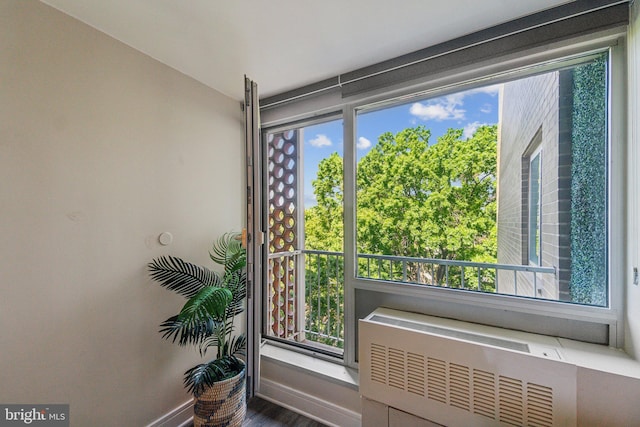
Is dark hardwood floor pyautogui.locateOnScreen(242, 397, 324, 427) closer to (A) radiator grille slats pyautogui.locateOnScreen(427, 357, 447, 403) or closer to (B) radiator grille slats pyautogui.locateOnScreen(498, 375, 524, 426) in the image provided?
(A) radiator grille slats pyautogui.locateOnScreen(427, 357, 447, 403)

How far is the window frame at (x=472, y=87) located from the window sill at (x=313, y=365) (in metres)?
0.08

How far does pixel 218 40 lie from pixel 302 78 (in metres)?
0.61

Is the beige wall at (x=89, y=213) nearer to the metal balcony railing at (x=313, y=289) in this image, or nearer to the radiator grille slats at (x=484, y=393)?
the metal balcony railing at (x=313, y=289)

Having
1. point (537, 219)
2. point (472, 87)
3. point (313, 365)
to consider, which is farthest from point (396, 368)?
point (472, 87)

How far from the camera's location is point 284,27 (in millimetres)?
1360

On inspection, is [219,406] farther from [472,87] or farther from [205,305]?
[472,87]

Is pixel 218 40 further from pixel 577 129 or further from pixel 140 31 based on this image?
pixel 577 129

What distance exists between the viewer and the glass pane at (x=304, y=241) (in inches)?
97.5

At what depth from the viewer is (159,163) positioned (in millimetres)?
1633

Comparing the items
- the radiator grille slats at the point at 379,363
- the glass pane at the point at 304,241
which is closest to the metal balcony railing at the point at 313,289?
the glass pane at the point at 304,241

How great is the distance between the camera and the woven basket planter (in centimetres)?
139

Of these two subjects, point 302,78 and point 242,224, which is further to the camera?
point 242,224

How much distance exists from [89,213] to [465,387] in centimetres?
203

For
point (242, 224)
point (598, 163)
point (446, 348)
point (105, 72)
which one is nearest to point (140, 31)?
point (105, 72)
